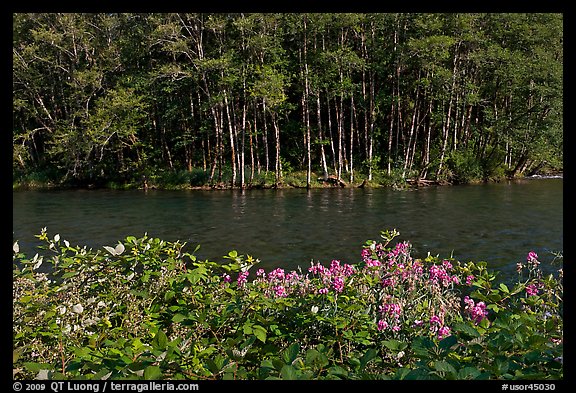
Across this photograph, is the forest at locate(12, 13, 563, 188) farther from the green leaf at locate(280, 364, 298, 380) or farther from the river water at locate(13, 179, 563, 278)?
the green leaf at locate(280, 364, 298, 380)

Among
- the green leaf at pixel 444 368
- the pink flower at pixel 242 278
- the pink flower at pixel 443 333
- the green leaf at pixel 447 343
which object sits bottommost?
the pink flower at pixel 443 333

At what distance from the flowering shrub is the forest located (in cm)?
3033

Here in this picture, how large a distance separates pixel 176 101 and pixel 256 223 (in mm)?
26485

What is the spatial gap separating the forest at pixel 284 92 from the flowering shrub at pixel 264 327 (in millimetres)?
30335

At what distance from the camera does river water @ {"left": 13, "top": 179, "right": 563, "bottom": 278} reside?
14398 mm

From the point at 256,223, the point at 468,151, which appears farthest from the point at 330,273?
the point at 468,151

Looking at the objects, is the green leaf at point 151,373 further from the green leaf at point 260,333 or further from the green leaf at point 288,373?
the green leaf at point 260,333

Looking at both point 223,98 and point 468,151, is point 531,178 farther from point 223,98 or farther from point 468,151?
point 223,98

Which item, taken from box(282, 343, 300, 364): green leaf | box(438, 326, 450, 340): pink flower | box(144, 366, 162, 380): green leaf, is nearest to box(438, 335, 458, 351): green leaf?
box(282, 343, 300, 364): green leaf

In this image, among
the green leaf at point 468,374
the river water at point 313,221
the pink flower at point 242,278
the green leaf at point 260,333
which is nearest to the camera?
the green leaf at point 468,374

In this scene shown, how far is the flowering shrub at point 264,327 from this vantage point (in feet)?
9.29

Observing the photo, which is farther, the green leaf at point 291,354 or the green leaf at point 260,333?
the green leaf at point 260,333

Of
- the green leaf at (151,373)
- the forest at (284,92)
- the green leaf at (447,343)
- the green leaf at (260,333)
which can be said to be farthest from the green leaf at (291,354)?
the forest at (284,92)

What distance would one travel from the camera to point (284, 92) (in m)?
41.5
